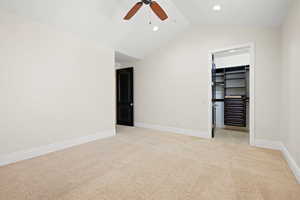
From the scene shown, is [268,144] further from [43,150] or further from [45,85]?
[45,85]

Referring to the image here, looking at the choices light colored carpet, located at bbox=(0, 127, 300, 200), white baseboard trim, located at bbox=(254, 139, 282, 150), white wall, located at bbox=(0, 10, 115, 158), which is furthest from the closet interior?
white wall, located at bbox=(0, 10, 115, 158)

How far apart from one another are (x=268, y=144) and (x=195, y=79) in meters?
Answer: 2.25

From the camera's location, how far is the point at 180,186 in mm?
1701

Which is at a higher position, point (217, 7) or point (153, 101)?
point (217, 7)

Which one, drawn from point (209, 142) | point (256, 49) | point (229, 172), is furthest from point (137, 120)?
point (256, 49)

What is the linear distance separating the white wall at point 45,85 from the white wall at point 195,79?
67.7 inches

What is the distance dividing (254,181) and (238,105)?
3606 mm

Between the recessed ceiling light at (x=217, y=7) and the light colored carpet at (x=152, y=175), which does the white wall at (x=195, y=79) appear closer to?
the recessed ceiling light at (x=217, y=7)

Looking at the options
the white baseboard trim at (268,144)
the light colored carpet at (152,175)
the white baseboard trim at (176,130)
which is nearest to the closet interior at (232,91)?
the white baseboard trim at (176,130)

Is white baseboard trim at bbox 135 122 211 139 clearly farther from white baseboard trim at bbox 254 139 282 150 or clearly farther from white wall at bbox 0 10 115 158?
white wall at bbox 0 10 115 158

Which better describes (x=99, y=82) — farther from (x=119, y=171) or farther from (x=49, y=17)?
(x=119, y=171)

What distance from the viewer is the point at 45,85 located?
8.88ft

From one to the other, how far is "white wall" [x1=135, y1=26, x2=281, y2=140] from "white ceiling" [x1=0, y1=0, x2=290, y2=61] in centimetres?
33

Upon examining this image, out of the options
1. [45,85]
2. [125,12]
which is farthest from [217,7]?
[45,85]
